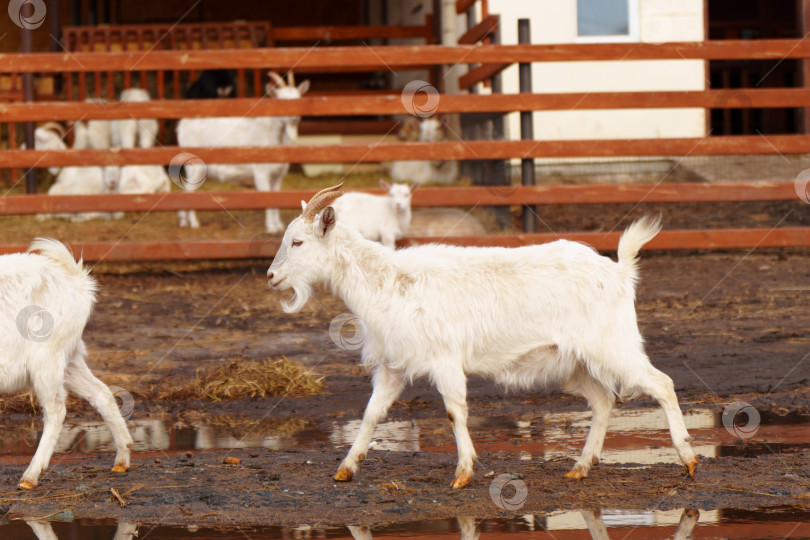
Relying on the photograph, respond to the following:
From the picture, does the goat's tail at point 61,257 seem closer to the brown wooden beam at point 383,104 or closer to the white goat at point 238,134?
the brown wooden beam at point 383,104

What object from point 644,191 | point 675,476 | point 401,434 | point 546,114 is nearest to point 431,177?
point 546,114

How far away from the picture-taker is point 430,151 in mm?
12133

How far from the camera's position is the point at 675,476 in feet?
18.6

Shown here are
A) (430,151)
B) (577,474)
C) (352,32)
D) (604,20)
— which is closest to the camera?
(577,474)

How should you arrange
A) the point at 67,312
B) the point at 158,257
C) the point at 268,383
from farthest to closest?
the point at 158,257
the point at 268,383
the point at 67,312

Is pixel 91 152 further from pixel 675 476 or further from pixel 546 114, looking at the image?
pixel 675 476

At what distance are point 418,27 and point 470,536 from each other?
14944 millimetres

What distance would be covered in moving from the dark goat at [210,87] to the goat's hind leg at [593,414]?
1157 cm

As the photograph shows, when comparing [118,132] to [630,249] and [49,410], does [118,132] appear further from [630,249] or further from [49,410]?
[630,249]

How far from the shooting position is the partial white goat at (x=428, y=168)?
15966 millimetres

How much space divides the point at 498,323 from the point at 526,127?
677 cm

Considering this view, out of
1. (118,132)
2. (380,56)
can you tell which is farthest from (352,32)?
(380,56)

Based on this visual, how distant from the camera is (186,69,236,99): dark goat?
1672 cm

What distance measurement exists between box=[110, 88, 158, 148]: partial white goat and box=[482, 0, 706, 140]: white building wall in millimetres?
5104
